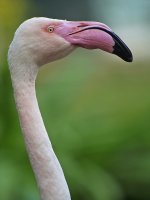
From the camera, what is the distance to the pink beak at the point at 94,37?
179 centimetres

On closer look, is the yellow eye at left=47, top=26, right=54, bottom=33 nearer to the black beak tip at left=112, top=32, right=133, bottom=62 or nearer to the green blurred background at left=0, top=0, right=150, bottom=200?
the black beak tip at left=112, top=32, right=133, bottom=62

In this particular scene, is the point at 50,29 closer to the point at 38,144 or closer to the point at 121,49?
the point at 121,49

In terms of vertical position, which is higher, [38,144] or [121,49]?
[121,49]

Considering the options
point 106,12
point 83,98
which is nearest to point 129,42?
point 106,12

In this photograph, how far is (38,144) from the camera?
183cm

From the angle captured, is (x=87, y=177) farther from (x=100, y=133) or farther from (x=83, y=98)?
(x=83, y=98)

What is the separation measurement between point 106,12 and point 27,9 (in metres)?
3.14

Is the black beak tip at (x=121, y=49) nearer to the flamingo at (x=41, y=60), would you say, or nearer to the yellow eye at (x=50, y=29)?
the flamingo at (x=41, y=60)

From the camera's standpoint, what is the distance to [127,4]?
8172mm

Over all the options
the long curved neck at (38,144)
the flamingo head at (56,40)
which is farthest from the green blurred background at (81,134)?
the flamingo head at (56,40)

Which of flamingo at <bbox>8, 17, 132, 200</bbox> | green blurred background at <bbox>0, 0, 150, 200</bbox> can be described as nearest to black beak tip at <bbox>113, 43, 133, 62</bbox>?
flamingo at <bbox>8, 17, 132, 200</bbox>

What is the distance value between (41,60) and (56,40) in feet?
0.24

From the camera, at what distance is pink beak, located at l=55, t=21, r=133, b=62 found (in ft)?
5.87

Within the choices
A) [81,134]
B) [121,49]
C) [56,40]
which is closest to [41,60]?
[56,40]
